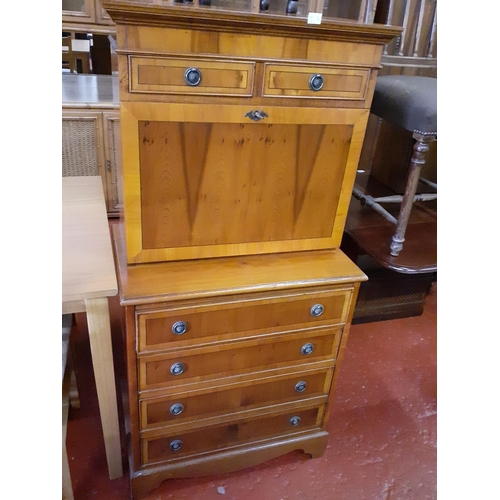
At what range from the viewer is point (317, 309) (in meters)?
1.28

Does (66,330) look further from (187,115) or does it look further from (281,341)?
(187,115)

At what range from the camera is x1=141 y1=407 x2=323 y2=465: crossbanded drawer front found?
1.33 meters

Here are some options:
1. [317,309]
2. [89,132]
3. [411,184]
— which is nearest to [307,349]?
[317,309]

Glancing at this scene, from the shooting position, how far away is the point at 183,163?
1.08 m

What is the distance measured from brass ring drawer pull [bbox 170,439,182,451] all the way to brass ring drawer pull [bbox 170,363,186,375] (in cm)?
27

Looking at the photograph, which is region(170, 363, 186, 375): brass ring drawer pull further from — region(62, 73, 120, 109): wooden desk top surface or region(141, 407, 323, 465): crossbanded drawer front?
region(62, 73, 120, 109): wooden desk top surface

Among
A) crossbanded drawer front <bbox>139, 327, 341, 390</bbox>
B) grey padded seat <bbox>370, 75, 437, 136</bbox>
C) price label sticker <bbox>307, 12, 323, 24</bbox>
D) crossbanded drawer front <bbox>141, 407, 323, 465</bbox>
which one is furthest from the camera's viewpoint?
grey padded seat <bbox>370, 75, 437, 136</bbox>

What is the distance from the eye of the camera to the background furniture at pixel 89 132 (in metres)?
2.44

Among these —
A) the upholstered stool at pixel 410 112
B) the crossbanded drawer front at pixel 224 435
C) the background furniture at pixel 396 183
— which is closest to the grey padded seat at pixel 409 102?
the upholstered stool at pixel 410 112

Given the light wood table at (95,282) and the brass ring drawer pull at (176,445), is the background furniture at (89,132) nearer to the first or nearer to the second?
the light wood table at (95,282)

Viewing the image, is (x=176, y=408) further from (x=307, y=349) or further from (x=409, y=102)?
(x=409, y=102)

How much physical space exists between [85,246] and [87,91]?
171 centimetres

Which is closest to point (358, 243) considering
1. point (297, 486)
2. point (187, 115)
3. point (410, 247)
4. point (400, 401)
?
point (410, 247)

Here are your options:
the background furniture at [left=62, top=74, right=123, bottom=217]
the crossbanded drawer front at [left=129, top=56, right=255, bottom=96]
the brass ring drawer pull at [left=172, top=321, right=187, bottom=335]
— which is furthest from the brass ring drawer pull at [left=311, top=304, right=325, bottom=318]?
the background furniture at [left=62, top=74, right=123, bottom=217]
